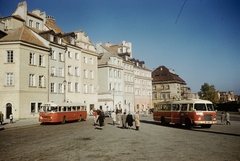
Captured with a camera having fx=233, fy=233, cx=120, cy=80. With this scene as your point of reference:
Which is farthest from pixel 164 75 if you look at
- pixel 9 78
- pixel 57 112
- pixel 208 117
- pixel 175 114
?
pixel 208 117

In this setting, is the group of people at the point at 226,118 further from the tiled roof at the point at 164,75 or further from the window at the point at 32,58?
the tiled roof at the point at 164,75

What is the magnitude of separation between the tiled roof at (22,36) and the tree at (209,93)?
206 feet

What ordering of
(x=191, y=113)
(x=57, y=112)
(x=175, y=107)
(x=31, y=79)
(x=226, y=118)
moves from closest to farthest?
1. (x=191, y=113)
2. (x=175, y=107)
3. (x=226, y=118)
4. (x=57, y=112)
5. (x=31, y=79)

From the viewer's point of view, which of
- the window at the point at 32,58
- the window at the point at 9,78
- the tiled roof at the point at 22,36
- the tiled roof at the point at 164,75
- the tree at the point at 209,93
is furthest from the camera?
the tiled roof at the point at 164,75

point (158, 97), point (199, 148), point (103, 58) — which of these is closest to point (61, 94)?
point (103, 58)

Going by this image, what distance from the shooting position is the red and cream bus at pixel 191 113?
2216 centimetres

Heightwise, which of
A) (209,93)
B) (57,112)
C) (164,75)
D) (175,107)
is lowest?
(57,112)

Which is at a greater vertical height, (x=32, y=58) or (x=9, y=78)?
(x=32, y=58)

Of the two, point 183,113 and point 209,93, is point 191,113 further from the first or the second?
point 209,93

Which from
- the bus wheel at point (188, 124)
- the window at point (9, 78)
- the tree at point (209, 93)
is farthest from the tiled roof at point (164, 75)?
the bus wheel at point (188, 124)

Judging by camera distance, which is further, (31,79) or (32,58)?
(32,58)

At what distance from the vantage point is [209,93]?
271ft

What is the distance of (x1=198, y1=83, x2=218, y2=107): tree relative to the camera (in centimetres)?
8175

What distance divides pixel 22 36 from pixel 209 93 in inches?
2635
